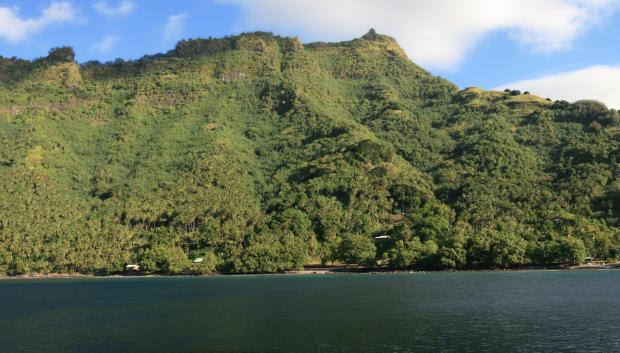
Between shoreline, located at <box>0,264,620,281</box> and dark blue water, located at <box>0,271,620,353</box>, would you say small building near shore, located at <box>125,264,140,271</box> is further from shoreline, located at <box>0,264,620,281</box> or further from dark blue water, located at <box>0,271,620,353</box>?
dark blue water, located at <box>0,271,620,353</box>

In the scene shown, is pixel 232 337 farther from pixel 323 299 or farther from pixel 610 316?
pixel 610 316

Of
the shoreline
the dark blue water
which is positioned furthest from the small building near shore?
the dark blue water

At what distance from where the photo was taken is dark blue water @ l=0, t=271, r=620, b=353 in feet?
167

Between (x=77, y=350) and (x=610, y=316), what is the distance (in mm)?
55633

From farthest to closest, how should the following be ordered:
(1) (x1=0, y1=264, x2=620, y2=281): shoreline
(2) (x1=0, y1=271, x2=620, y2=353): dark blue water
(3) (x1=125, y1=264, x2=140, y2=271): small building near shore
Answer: (3) (x1=125, y1=264, x2=140, y2=271): small building near shore, (1) (x1=0, y1=264, x2=620, y2=281): shoreline, (2) (x1=0, y1=271, x2=620, y2=353): dark blue water

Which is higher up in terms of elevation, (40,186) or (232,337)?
(40,186)

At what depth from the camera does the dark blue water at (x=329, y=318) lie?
5078 centimetres

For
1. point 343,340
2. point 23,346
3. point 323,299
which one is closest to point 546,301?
point 323,299

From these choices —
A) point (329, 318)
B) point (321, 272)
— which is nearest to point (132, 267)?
point (321, 272)

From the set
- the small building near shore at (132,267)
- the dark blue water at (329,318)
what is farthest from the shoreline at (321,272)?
the dark blue water at (329,318)

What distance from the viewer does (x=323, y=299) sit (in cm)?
8531

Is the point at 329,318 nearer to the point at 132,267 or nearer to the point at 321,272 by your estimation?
the point at 321,272

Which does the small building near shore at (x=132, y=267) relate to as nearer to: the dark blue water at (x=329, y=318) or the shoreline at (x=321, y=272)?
the shoreline at (x=321, y=272)

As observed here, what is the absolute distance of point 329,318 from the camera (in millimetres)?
66000
